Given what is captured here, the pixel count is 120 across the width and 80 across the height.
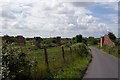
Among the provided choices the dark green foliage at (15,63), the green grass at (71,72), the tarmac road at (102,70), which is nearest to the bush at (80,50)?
the tarmac road at (102,70)

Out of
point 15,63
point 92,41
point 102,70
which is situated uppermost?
point 15,63

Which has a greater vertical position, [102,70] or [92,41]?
[102,70]

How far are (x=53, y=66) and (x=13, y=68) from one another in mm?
6527

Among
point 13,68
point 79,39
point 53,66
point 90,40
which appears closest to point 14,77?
point 13,68

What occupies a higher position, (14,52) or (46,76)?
(14,52)

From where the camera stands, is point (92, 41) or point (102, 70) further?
point (92, 41)

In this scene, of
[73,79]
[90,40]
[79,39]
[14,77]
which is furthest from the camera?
[90,40]

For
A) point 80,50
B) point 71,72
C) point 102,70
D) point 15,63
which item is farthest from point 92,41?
point 15,63

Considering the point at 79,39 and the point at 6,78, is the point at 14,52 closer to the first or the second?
the point at 6,78

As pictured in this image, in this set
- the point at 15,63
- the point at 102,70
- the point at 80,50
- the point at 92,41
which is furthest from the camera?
the point at 92,41

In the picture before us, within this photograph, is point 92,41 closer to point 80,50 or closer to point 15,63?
point 80,50

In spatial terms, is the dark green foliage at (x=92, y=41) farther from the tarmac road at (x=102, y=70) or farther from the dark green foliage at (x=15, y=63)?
the dark green foliage at (x=15, y=63)

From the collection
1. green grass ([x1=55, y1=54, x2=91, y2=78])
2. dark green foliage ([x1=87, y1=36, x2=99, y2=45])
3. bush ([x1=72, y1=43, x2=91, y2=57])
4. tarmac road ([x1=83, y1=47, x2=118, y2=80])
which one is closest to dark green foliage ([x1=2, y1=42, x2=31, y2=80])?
green grass ([x1=55, y1=54, x2=91, y2=78])

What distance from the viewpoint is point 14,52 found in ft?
38.8
